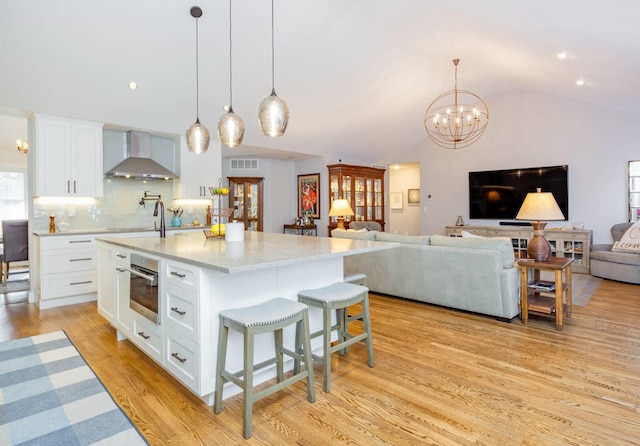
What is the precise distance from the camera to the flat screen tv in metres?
6.90

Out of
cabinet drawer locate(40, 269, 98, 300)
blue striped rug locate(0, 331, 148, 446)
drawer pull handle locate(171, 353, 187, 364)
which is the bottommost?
blue striped rug locate(0, 331, 148, 446)

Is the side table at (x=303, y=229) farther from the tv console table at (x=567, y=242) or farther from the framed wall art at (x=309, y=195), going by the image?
the tv console table at (x=567, y=242)

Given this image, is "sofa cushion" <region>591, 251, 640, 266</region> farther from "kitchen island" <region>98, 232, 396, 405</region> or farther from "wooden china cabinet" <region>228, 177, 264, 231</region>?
"wooden china cabinet" <region>228, 177, 264, 231</region>

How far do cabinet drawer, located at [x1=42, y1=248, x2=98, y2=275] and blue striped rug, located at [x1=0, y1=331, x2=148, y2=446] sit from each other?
1.56 metres

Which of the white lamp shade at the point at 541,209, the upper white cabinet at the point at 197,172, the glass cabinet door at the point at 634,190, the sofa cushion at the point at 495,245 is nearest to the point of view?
the white lamp shade at the point at 541,209

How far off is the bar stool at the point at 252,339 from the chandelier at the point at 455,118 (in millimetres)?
6137

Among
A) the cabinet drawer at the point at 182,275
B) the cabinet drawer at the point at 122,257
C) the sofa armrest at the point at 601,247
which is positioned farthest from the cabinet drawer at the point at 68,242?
the sofa armrest at the point at 601,247

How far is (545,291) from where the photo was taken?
11.7 ft

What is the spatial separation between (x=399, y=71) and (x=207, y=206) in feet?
13.0

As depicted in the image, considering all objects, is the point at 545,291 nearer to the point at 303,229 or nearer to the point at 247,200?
the point at 303,229

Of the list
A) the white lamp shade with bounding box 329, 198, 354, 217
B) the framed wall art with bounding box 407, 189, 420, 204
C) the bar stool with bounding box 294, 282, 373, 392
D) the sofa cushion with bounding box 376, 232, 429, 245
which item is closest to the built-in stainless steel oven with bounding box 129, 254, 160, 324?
the bar stool with bounding box 294, 282, 373, 392

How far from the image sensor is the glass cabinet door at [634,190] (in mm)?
6180

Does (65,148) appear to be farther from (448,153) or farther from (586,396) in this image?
(448,153)

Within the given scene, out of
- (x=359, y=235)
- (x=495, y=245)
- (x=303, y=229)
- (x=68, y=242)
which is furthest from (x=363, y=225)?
(x=68, y=242)
